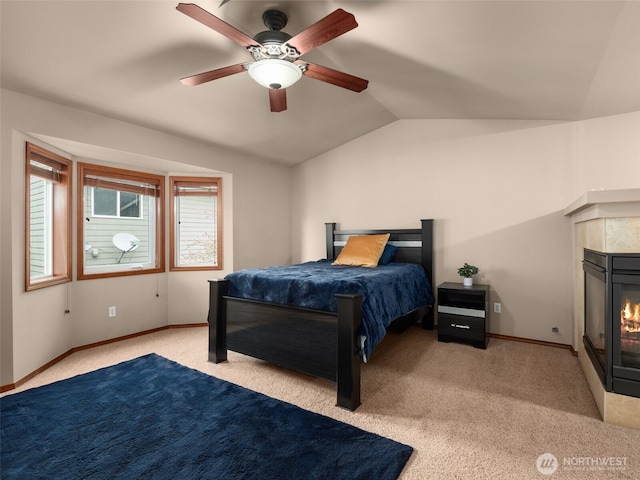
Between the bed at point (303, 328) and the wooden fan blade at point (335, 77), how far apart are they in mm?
1461

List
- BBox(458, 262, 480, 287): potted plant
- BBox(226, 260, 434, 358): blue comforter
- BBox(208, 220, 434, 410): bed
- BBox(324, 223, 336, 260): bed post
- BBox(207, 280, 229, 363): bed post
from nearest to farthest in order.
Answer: BBox(208, 220, 434, 410): bed, BBox(226, 260, 434, 358): blue comforter, BBox(207, 280, 229, 363): bed post, BBox(458, 262, 480, 287): potted plant, BBox(324, 223, 336, 260): bed post

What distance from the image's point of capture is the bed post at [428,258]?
4207mm

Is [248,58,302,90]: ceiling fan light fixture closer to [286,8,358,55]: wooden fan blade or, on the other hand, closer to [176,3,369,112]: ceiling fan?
[176,3,369,112]: ceiling fan

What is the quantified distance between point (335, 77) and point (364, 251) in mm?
2195

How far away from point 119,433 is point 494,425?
2302mm

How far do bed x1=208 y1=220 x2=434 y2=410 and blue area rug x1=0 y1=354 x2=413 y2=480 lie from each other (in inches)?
13.3

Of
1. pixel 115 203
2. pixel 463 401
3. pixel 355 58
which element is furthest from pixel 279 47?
pixel 115 203

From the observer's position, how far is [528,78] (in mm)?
2707

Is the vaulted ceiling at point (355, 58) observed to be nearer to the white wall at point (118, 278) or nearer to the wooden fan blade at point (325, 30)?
the white wall at point (118, 278)

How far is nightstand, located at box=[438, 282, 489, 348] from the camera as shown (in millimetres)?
3535

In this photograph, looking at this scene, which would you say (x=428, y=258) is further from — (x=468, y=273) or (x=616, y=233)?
(x=616, y=233)

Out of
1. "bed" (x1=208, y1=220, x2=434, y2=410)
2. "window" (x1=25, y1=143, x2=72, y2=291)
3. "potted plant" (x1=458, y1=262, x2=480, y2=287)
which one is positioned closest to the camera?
"bed" (x1=208, y1=220, x2=434, y2=410)

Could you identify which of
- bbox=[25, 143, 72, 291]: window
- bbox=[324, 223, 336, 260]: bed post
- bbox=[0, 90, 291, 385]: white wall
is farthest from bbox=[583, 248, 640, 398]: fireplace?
bbox=[25, 143, 72, 291]: window

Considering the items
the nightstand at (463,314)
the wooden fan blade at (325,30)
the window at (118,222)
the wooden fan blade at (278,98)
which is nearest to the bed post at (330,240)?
the nightstand at (463,314)
